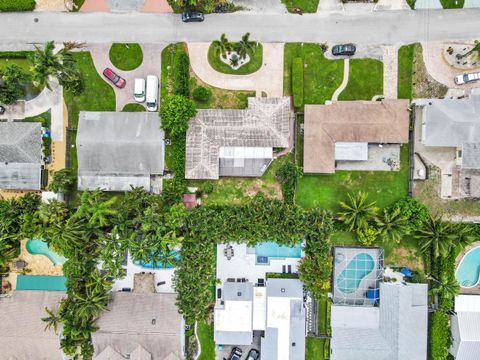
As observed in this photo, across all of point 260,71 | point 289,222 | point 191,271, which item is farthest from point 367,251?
point 260,71

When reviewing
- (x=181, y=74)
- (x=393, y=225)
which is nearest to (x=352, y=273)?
(x=393, y=225)

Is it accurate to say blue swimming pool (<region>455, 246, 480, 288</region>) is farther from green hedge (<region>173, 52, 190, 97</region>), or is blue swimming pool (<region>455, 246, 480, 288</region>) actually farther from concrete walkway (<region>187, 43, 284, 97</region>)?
green hedge (<region>173, 52, 190, 97</region>)

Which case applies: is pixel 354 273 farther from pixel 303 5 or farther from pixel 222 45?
pixel 303 5

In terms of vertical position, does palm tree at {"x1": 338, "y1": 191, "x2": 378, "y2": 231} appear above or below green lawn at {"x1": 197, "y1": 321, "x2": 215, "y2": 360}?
above

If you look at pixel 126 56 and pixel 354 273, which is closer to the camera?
pixel 354 273

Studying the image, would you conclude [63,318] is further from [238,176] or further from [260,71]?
[260,71]

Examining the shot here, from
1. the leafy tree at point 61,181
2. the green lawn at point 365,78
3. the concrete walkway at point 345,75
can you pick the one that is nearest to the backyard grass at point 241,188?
the concrete walkway at point 345,75

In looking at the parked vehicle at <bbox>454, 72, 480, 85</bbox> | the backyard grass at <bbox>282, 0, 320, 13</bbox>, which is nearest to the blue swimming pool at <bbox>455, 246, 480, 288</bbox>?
the parked vehicle at <bbox>454, 72, 480, 85</bbox>
